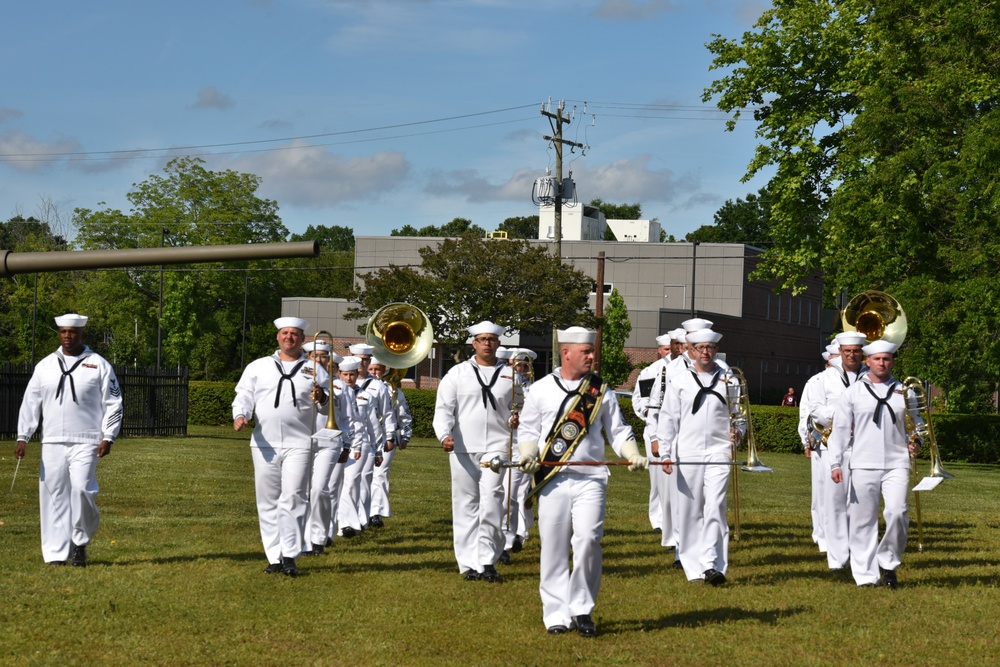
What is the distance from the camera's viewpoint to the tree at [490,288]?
4888 centimetres

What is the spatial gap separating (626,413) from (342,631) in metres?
30.1

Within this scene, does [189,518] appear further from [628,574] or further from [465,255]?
[465,255]

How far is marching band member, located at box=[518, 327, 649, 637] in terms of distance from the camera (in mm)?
9266

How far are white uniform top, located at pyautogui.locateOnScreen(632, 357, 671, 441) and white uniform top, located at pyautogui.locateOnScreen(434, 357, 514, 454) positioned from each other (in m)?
1.52

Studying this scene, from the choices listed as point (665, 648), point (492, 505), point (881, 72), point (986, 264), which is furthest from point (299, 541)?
point (881, 72)

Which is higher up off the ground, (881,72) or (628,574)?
(881,72)

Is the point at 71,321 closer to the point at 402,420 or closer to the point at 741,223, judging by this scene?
the point at 402,420

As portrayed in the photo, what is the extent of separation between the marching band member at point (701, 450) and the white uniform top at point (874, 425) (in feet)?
3.48

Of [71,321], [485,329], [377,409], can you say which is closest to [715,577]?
[485,329]

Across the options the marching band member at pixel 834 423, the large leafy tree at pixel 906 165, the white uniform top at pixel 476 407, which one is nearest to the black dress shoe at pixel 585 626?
the white uniform top at pixel 476 407

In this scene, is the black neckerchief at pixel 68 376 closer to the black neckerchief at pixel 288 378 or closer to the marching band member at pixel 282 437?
the marching band member at pixel 282 437

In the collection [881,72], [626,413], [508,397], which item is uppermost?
[881,72]

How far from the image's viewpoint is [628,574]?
1227 cm

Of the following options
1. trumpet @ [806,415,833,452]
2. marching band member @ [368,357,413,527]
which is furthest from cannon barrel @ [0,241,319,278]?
marching band member @ [368,357,413,527]
